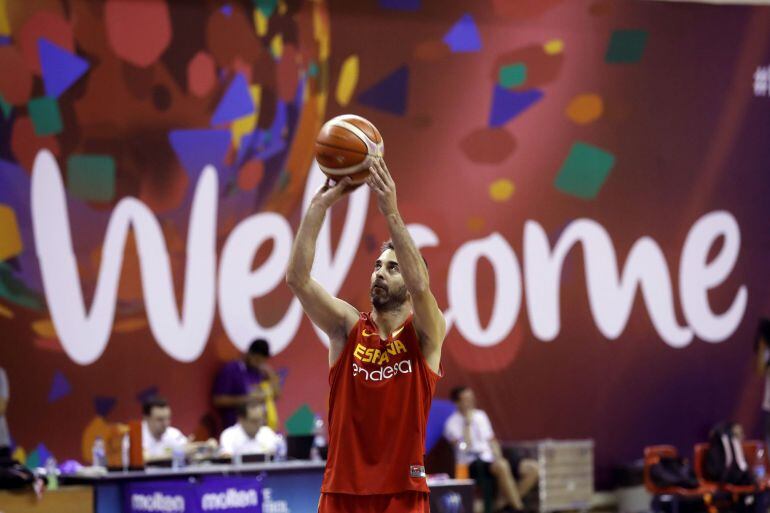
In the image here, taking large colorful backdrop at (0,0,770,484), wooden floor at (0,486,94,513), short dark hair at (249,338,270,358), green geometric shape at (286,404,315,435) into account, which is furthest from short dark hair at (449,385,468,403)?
wooden floor at (0,486,94,513)

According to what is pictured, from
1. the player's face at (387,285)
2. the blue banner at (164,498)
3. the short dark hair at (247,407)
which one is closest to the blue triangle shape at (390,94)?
the short dark hair at (247,407)

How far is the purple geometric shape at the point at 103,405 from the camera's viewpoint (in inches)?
461

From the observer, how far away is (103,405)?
11742mm

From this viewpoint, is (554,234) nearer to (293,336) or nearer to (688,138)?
(688,138)

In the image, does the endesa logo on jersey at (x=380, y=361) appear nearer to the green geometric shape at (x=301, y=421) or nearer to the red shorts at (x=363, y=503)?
the red shorts at (x=363, y=503)

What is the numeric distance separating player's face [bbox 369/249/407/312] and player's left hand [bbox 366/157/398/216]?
0.25 meters

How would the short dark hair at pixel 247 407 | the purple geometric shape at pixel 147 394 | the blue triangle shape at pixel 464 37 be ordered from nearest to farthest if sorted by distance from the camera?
the short dark hair at pixel 247 407 < the purple geometric shape at pixel 147 394 < the blue triangle shape at pixel 464 37

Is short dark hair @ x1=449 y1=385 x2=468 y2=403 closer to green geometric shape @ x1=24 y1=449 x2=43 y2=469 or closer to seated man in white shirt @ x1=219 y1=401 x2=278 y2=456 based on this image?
seated man in white shirt @ x1=219 y1=401 x2=278 y2=456

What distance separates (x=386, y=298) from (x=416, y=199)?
806 centimetres

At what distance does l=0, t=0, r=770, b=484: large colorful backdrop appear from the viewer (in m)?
11.6

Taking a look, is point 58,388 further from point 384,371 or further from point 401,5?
point 384,371

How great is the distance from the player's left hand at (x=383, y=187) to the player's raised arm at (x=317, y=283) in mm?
139

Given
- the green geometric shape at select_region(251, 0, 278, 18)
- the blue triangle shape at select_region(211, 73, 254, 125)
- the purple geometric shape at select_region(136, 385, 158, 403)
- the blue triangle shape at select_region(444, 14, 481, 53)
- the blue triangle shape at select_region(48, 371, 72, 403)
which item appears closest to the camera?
the blue triangle shape at select_region(48, 371, 72, 403)

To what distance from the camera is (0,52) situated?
11.4 meters
